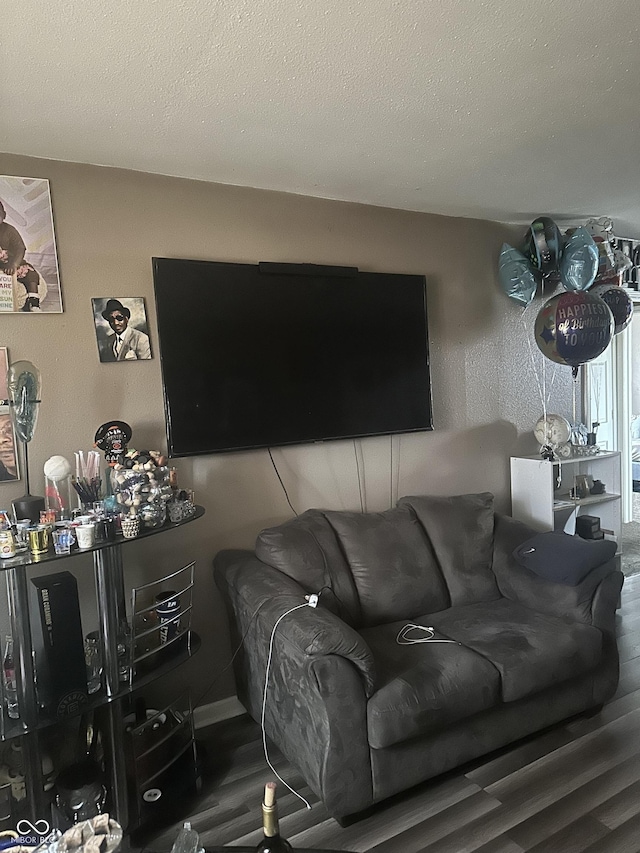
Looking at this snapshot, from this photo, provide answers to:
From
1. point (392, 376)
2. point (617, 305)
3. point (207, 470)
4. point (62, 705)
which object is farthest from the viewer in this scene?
point (617, 305)

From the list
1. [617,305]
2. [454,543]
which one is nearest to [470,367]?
[617,305]

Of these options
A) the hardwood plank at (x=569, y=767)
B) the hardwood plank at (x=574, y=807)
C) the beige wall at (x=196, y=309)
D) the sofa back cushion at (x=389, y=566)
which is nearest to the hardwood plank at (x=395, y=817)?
the hardwood plank at (x=569, y=767)

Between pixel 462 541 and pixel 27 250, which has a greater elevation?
pixel 27 250

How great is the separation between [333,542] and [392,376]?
97cm

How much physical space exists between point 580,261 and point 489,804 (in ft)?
8.47

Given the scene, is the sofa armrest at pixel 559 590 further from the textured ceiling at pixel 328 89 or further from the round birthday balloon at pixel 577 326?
the textured ceiling at pixel 328 89

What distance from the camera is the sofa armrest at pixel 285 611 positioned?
6.63 ft

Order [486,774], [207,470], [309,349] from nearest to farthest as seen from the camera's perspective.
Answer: [486,774] < [207,470] < [309,349]

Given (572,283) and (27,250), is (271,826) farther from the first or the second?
(572,283)

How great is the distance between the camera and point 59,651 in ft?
6.25

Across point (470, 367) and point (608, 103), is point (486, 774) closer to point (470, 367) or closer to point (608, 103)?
point (470, 367)

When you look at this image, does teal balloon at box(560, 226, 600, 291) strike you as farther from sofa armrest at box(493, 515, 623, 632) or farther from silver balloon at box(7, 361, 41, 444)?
silver balloon at box(7, 361, 41, 444)

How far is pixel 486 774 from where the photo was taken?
2279 millimetres

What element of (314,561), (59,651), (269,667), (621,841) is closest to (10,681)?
(59,651)
